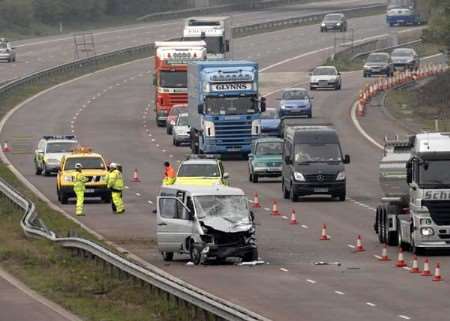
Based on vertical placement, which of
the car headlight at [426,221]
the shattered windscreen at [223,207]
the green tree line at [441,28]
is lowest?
the car headlight at [426,221]

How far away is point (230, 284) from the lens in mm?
32594

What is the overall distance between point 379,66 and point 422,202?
66.9 metres

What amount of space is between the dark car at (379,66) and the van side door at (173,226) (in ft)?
222

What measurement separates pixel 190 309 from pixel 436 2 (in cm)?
7226

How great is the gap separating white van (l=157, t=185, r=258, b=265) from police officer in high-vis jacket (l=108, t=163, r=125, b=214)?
33.3 feet

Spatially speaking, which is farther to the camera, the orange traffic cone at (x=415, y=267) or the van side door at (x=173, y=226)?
the van side door at (x=173, y=226)

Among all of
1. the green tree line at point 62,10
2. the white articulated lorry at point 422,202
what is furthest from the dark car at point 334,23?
the white articulated lorry at point 422,202

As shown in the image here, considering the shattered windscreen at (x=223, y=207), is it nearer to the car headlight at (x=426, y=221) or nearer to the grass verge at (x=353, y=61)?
the car headlight at (x=426, y=221)

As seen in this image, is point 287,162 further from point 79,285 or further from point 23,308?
point 23,308

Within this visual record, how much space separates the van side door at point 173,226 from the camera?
3616 centimetres

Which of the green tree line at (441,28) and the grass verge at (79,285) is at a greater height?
the green tree line at (441,28)

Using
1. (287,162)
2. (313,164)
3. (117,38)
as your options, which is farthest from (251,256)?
(117,38)

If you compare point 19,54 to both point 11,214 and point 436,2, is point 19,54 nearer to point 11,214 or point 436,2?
point 436,2

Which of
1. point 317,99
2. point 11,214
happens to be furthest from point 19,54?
point 11,214
